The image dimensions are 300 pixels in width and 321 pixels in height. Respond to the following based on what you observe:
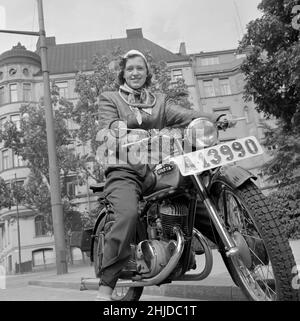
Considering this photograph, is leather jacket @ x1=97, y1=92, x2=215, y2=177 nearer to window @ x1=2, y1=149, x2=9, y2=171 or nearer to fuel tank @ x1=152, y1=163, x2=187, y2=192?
fuel tank @ x1=152, y1=163, x2=187, y2=192

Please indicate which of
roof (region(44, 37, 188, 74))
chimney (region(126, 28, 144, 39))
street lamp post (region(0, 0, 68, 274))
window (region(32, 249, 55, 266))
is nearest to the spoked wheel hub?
street lamp post (region(0, 0, 68, 274))

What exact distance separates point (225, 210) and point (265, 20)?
13.6 metres

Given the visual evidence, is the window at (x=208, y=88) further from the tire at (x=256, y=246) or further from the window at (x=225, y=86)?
the tire at (x=256, y=246)

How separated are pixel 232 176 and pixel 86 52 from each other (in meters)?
46.1

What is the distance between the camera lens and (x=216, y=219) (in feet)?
9.23

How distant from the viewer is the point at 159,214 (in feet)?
10.4

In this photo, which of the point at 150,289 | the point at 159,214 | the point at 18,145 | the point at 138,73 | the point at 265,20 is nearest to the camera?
the point at 159,214

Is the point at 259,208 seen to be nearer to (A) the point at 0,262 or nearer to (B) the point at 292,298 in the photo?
(B) the point at 292,298

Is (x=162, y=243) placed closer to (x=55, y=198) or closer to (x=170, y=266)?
(x=170, y=266)

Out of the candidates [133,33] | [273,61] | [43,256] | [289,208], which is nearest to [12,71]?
[133,33]

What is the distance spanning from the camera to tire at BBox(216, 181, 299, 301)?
2480 millimetres

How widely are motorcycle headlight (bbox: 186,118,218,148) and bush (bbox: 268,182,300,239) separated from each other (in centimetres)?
811

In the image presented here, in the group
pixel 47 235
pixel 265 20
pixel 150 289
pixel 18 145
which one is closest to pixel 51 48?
pixel 47 235
